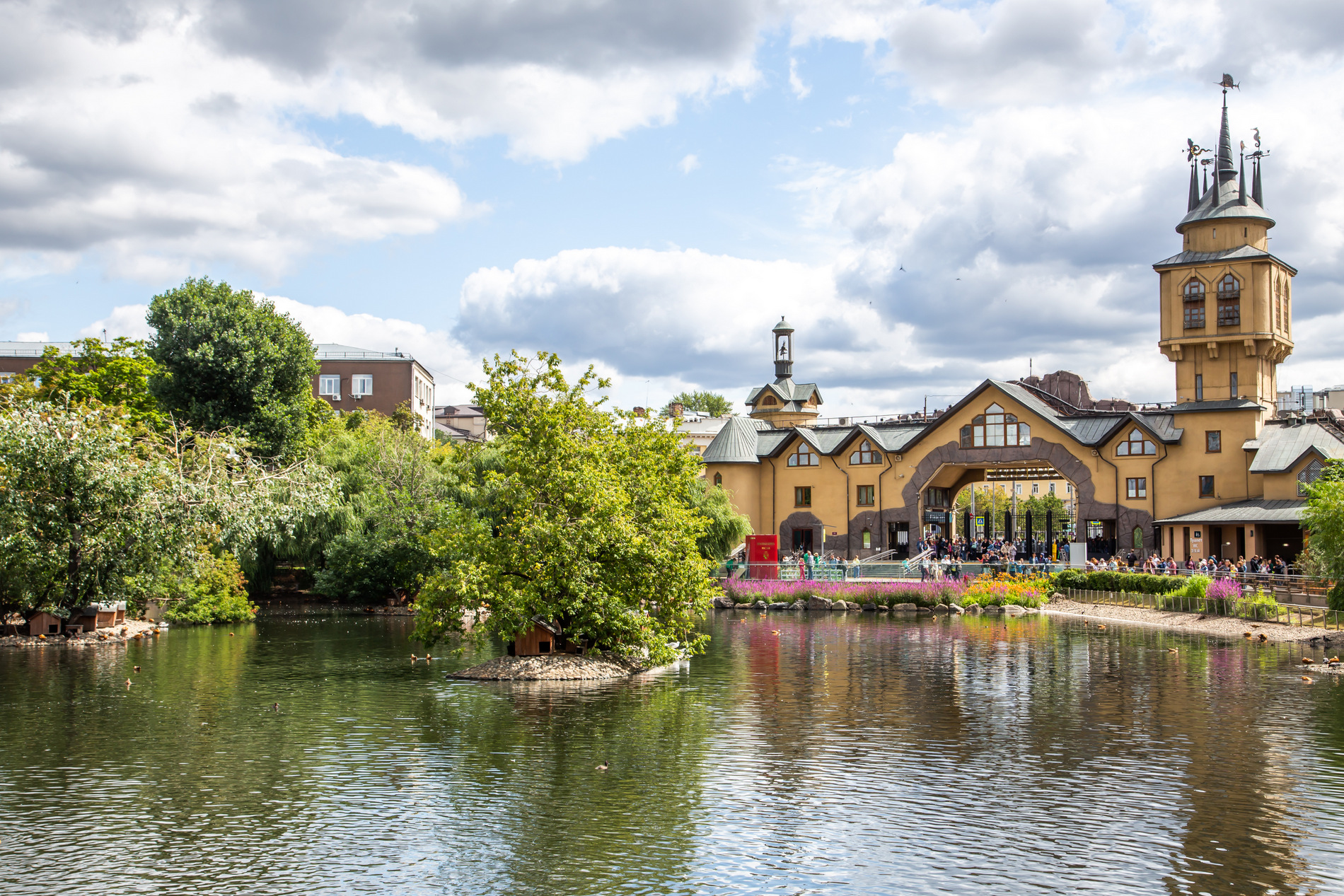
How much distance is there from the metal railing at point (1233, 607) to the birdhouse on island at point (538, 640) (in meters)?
25.2

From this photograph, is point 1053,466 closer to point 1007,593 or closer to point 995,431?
point 995,431

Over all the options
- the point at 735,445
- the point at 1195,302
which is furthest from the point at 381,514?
the point at 1195,302

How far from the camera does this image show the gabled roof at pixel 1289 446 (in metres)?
59.2

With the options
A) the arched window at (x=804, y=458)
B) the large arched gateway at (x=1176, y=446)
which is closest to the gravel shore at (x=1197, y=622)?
the large arched gateway at (x=1176, y=446)

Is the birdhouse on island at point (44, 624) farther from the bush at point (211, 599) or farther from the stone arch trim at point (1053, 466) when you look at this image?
the stone arch trim at point (1053, 466)

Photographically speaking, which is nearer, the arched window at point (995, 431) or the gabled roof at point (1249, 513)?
the gabled roof at point (1249, 513)

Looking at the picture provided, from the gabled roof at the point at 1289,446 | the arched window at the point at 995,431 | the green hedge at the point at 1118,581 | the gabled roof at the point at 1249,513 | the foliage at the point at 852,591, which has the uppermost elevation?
the arched window at the point at 995,431

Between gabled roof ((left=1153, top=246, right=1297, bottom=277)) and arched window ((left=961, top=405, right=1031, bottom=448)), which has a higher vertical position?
gabled roof ((left=1153, top=246, right=1297, bottom=277))

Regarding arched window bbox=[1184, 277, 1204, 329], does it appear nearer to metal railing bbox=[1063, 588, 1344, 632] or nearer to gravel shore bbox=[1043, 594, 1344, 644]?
gravel shore bbox=[1043, 594, 1344, 644]

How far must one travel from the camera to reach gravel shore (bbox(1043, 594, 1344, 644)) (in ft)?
124

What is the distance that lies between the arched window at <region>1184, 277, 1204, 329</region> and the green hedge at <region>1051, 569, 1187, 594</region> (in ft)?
61.5

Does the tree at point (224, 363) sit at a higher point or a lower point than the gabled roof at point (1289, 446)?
higher

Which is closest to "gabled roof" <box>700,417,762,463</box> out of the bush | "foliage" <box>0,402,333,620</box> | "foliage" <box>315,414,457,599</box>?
"foliage" <box>315,414,457,599</box>

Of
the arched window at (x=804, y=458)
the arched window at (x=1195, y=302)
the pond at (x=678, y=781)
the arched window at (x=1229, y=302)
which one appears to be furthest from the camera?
the arched window at (x=804, y=458)
